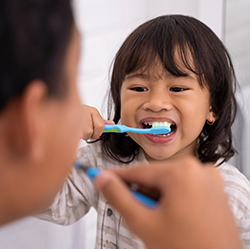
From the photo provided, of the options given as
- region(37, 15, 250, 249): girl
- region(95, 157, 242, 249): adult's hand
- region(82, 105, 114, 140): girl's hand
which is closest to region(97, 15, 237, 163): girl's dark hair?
region(37, 15, 250, 249): girl

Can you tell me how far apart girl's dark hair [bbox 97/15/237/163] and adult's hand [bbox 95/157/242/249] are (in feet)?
1.39

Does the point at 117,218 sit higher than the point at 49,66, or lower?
lower

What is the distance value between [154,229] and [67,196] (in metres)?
0.56

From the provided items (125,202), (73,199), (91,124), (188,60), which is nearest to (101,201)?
(73,199)

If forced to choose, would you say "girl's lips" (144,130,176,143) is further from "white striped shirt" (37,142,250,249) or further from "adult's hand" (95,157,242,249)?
"adult's hand" (95,157,242,249)

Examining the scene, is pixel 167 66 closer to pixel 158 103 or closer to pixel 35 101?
pixel 158 103

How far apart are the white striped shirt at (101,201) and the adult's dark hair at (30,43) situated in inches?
22.8

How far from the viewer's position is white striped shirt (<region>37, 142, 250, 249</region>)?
792 mm

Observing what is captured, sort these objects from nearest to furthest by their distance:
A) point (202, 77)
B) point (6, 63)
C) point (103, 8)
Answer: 1. point (6, 63)
2. point (202, 77)
3. point (103, 8)

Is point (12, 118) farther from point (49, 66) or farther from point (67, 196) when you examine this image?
point (67, 196)

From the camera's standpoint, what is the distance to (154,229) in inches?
13.3

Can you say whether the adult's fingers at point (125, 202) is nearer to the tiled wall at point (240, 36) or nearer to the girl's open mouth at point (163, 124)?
the girl's open mouth at point (163, 124)

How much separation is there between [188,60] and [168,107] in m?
0.11

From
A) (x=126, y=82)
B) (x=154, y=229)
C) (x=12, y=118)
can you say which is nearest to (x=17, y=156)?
(x=12, y=118)
